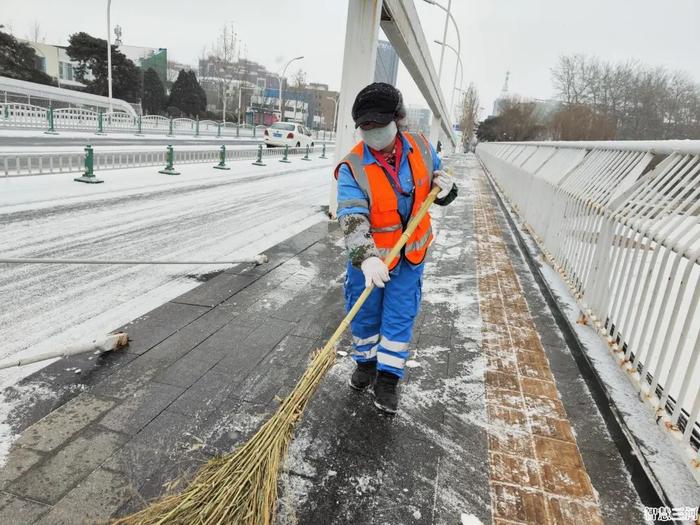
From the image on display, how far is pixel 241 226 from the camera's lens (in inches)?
262

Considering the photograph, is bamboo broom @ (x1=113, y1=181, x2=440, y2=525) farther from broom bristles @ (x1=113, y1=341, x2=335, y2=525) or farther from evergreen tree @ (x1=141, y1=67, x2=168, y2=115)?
evergreen tree @ (x1=141, y1=67, x2=168, y2=115)

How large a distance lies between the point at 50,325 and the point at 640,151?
481cm

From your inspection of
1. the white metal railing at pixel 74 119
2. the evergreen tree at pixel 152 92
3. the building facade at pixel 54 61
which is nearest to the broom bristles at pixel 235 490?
the white metal railing at pixel 74 119

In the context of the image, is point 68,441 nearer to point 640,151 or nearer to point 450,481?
point 450,481

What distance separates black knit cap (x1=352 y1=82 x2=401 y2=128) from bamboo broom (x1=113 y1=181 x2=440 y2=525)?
142 cm

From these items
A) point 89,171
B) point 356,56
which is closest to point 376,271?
point 356,56

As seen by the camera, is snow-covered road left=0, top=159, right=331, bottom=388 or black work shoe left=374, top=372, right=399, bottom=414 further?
snow-covered road left=0, top=159, right=331, bottom=388

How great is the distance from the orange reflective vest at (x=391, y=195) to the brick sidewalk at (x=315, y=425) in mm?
901

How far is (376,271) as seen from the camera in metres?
2.20

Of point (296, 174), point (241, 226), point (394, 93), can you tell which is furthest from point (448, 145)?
point (394, 93)

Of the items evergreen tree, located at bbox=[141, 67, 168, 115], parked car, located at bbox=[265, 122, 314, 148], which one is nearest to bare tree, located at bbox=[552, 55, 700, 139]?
parked car, located at bbox=[265, 122, 314, 148]

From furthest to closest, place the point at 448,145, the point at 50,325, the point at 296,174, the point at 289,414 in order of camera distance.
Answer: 1. the point at 448,145
2. the point at 296,174
3. the point at 50,325
4. the point at 289,414

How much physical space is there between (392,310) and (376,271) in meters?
0.36

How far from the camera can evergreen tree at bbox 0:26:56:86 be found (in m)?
35.9
